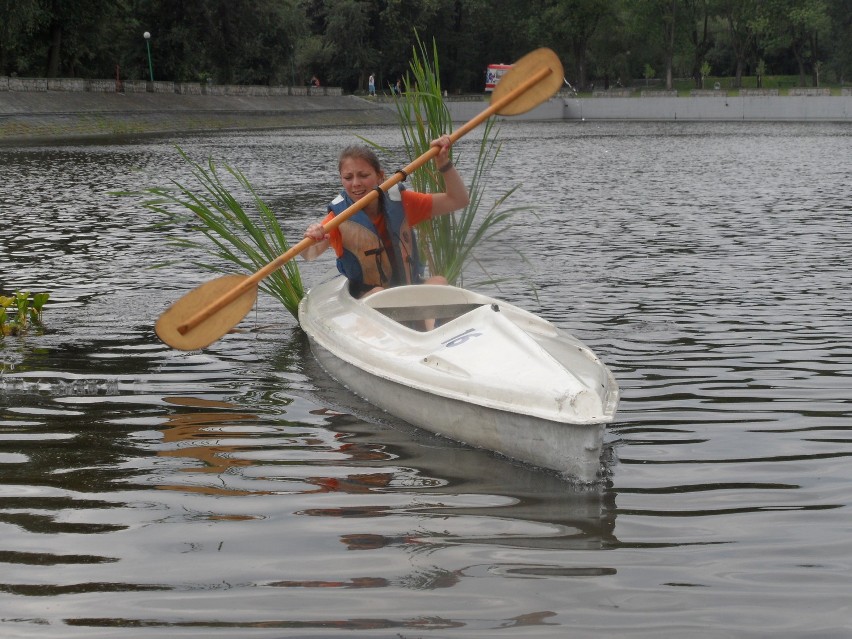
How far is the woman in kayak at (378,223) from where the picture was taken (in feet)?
24.7

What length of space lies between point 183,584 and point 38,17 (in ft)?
172

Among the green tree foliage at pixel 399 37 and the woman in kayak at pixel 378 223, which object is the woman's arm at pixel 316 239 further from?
the green tree foliage at pixel 399 37

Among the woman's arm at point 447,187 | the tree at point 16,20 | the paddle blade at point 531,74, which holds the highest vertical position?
the tree at point 16,20

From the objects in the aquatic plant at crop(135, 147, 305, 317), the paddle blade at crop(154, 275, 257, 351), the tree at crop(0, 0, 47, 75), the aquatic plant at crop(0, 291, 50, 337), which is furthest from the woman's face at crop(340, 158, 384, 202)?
the tree at crop(0, 0, 47, 75)

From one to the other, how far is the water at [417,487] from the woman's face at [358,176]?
1239 millimetres

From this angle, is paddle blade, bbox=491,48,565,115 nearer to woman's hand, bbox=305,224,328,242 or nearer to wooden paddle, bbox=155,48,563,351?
wooden paddle, bbox=155,48,563,351

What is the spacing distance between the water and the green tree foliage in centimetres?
4184

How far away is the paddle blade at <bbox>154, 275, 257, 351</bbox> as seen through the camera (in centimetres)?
742

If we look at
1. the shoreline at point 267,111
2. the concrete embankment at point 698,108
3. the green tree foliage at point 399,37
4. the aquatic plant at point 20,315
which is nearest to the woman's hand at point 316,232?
the aquatic plant at point 20,315

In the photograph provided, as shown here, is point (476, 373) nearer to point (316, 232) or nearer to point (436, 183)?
point (316, 232)

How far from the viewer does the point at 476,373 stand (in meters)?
5.75

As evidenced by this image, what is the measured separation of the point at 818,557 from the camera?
4570 millimetres

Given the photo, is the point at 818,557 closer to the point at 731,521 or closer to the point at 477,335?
the point at 731,521

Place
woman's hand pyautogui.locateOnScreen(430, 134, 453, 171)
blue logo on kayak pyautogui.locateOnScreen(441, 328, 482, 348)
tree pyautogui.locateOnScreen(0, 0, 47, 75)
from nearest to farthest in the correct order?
blue logo on kayak pyautogui.locateOnScreen(441, 328, 482, 348) → woman's hand pyautogui.locateOnScreen(430, 134, 453, 171) → tree pyautogui.locateOnScreen(0, 0, 47, 75)
